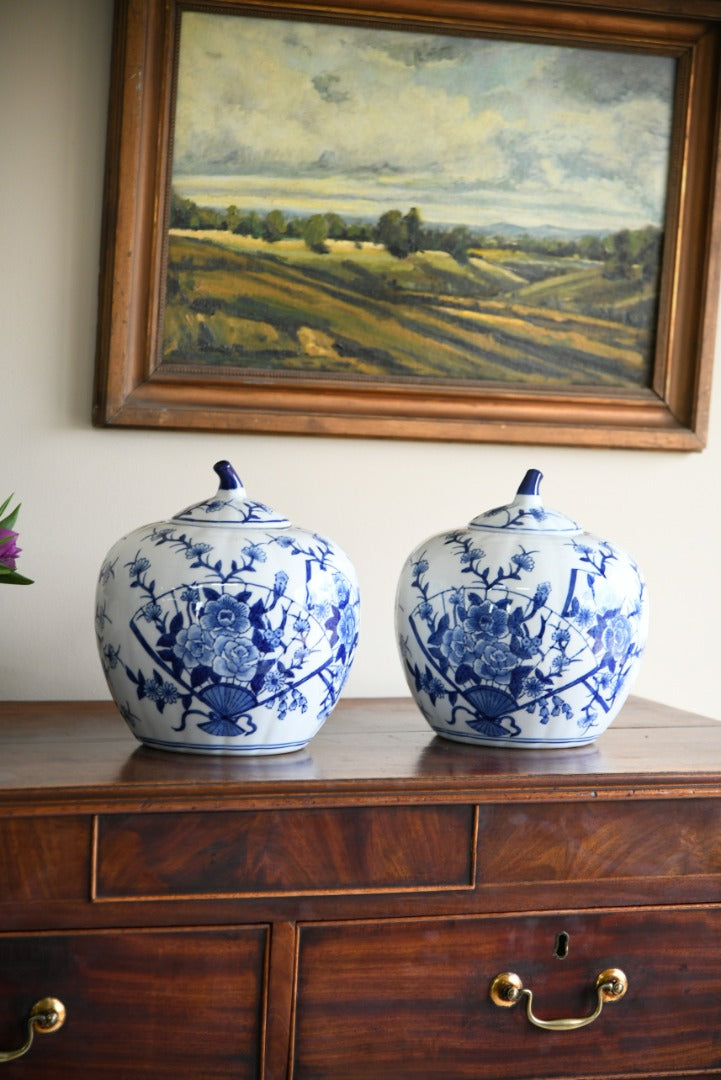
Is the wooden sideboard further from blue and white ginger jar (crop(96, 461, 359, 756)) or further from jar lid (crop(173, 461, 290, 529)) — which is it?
jar lid (crop(173, 461, 290, 529))

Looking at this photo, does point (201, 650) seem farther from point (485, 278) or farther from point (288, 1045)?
point (485, 278)

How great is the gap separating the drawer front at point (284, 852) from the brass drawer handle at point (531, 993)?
99 mm

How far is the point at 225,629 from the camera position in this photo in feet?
3.78

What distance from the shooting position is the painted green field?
152cm

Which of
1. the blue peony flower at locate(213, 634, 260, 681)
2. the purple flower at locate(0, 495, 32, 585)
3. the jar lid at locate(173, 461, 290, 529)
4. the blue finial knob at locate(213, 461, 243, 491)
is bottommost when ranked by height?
the blue peony flower at locate(213, 634, 260, 681)

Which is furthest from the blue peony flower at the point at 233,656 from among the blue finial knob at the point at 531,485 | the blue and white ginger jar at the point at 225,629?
the blue finial knob at the point at 531,485

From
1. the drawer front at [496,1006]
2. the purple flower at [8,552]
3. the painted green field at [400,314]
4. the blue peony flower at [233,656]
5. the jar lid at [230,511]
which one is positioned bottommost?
the drawer front at [496,1006]

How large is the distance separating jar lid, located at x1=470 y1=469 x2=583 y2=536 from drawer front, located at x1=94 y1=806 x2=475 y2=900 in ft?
0.95

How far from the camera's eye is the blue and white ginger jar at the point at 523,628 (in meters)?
1.25

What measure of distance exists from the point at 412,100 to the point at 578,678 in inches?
28.9

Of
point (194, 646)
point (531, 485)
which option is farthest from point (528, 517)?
point (194, 646)

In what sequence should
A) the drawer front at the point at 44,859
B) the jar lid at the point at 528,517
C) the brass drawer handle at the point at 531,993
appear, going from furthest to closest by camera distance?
1. the jar lid at the point at 528,517
2. the brass drawer handle at the point at 531,993
3. the drawer front at the point at 44,859

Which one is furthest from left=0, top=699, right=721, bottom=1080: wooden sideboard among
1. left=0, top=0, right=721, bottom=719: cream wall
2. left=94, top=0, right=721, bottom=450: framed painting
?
left=94, top=0, right=721, bottom=450: framed painting

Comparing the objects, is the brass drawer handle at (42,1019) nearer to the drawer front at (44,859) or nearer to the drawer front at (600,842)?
the drawer front at (44,859)
